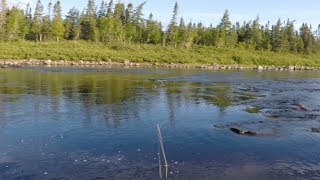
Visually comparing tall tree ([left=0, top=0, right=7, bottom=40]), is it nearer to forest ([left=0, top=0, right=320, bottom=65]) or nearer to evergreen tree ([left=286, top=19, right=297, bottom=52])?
forest ([left=0, top=0, right=320, bottom=65])

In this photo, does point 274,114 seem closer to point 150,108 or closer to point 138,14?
point 150,108

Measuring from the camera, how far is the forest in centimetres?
10478

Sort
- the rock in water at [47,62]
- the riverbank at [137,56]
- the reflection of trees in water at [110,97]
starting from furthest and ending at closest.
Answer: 1. the riverbank at [137,56]
2. the rock in water at [47,62]
3. the reflection of trees in water at [110,97]

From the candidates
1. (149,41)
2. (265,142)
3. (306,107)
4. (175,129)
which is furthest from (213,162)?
(149,41)

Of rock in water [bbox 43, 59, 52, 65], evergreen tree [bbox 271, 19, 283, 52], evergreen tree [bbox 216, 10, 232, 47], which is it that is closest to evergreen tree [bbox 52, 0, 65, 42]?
rock in water [bbox 43, 59, 52, 65]

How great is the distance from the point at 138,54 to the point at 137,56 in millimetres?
2663

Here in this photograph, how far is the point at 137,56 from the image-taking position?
91938 millimetres

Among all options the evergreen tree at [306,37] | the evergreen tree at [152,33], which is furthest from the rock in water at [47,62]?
the evergreen tree at [306,37]

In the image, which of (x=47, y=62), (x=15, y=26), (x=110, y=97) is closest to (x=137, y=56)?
(x=47, y=62)

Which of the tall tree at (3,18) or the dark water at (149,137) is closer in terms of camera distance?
the dark water at (149,137)

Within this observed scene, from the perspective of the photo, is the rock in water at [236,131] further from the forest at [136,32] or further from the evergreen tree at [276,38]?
the evergreen tree at [276,38]

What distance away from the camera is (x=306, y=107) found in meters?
28.0

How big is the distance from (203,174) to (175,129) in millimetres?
6899

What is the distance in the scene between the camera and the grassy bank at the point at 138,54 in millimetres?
81438
